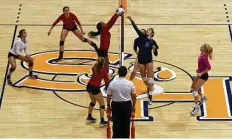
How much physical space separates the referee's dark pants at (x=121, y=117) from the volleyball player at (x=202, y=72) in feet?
7.80

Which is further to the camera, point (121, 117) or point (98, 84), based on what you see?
point (98, 84)

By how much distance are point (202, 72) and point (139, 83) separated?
8.06 feet

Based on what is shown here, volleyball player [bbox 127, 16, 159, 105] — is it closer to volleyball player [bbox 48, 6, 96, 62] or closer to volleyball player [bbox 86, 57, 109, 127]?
volleyball player [bbox 86, 57, 109, 127]

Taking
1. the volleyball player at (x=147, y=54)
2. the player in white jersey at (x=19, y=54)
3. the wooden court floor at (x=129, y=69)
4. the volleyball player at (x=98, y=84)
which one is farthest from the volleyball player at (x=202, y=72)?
the player in white jersey at (x=19, y=54)

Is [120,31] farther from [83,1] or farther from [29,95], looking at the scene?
[29,95]

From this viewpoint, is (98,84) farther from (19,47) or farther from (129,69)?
(129,69)

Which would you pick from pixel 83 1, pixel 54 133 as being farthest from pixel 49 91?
pixel 83 1

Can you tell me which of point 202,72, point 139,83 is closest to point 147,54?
point 202,72

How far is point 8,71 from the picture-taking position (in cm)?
1736

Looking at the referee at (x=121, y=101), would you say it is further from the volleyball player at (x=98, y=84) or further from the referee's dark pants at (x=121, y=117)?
the volleyball player at (x=98, y=84)

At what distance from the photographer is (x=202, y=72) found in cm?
1491

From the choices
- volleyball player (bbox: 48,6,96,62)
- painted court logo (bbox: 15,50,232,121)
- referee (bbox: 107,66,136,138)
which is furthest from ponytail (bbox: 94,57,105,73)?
volleyball player (bbox: 48,6,96,62)

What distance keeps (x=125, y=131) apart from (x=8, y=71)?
511 centimetres

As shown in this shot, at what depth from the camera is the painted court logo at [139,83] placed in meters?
15.8
